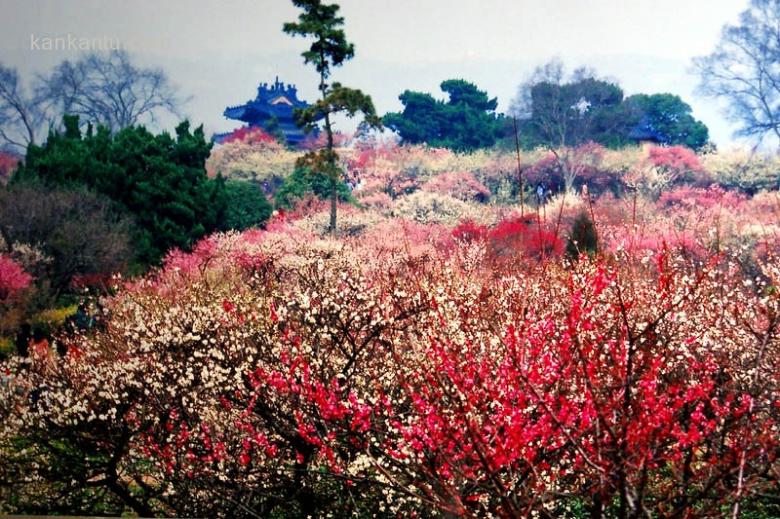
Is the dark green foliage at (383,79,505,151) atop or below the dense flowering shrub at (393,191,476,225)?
atop

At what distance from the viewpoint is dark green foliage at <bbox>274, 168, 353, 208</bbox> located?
5.65 m

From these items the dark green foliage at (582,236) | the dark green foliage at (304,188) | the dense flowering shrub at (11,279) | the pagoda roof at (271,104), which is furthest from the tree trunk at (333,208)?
the dense flowering shrub at (11,279)

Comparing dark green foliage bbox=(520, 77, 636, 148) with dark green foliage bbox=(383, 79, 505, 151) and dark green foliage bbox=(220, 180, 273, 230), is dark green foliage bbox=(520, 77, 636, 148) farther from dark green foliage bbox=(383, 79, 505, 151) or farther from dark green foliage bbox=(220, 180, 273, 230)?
dark green foliage bbox=(220, 180, 273, 230)

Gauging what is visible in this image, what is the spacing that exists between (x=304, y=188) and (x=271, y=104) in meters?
0.76

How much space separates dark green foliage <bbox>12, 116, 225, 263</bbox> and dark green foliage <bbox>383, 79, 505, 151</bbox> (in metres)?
1.37

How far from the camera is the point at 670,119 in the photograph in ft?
17.3

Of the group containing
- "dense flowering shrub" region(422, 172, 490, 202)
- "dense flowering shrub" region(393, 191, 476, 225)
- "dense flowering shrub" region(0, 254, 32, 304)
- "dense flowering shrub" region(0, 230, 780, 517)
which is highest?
"dense flowering shrub" region(422, 172, 490, 202)

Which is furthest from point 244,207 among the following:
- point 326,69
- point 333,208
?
point 326,69

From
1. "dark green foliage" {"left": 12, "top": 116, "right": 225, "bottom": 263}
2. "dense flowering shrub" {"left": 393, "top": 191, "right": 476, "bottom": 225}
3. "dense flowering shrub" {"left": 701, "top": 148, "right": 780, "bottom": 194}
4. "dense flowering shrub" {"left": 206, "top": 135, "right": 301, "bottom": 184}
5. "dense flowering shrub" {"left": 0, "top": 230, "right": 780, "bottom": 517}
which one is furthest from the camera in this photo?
"dense flowering shrub" {"left": 393, "top": 191, "right": 476, "bottom": 225}

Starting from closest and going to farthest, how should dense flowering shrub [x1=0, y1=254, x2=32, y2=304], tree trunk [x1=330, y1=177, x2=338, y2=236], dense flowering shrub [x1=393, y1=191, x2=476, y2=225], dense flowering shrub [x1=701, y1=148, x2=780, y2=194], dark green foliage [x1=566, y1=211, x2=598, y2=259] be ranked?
dense flowering shrub [x1=0, y1=254, x2=32, y2=304], dense flowering shrub [x1=701, y1=148, x2=780, y2=194], dark green foliage [x1=566, y1=211, x2=598, y2=259], tree trunk [x1=330, y1=177, x2=338, y2=236], dense flowering shrub [x1=393, y1=191, x2=476, y2=225]

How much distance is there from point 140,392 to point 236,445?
1.92ft

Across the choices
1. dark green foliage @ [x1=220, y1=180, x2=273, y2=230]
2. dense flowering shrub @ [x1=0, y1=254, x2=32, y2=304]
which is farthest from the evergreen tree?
dense flowering shrub @ [x1=0, y1=254, x2=32, y2=304]

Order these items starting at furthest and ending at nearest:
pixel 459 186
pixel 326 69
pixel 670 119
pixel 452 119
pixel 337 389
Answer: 1. pixel 459 186
2. pixel 452 119
3. pixel 670 119
4. pixel 326 69
5. pixel 337 389

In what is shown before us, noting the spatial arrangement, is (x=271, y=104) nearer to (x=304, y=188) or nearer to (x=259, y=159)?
(x=259, y=159)
